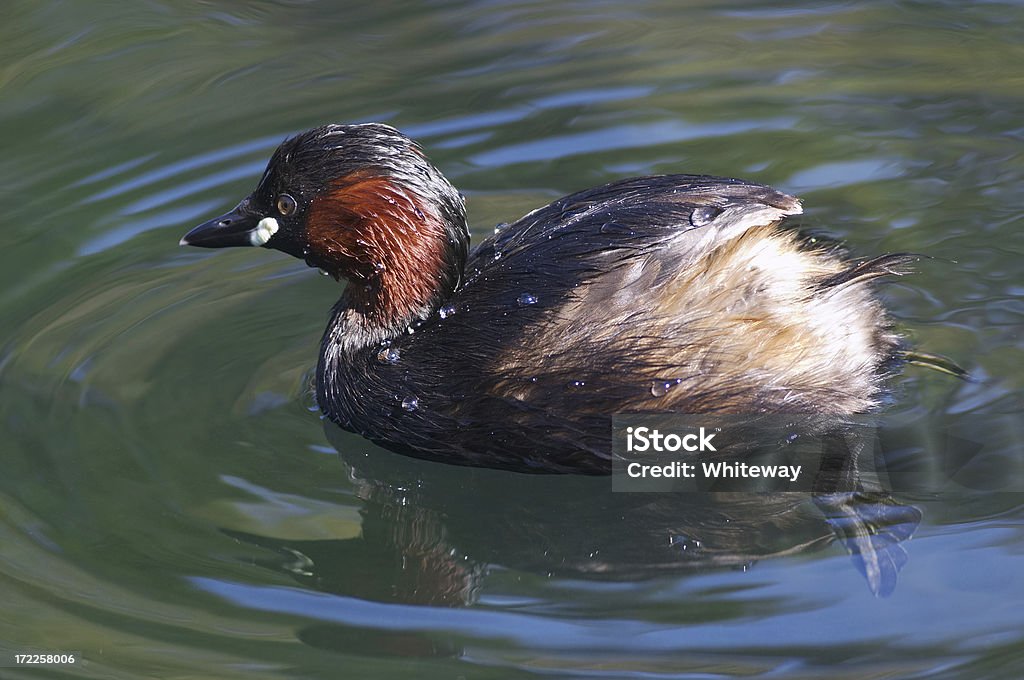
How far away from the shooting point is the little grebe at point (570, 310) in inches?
168

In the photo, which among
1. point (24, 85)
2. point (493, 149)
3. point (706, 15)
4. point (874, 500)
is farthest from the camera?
point (706, 15)

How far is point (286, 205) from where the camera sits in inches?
189

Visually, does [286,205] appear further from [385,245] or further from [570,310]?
[570,310]

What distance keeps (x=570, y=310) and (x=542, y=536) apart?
657mm

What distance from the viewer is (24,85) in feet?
23.3

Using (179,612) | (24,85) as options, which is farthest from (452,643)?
(24,85)

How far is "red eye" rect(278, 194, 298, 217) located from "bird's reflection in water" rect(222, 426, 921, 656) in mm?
884

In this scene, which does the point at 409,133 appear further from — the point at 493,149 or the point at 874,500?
the point at 874,500

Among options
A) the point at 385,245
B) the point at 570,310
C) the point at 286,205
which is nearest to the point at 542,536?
the point at 570,310

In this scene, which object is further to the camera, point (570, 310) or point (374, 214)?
point (374, 214)

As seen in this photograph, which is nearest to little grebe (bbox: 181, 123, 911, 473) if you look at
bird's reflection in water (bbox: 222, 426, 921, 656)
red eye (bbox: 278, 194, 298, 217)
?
red eye (bbox: 278, 194, 298, 217)

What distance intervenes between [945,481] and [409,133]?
10.7ft

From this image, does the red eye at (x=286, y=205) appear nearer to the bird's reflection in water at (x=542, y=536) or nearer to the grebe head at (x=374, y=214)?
the grebe head at (x=374, y=214)

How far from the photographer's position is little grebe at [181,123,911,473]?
4266mm
